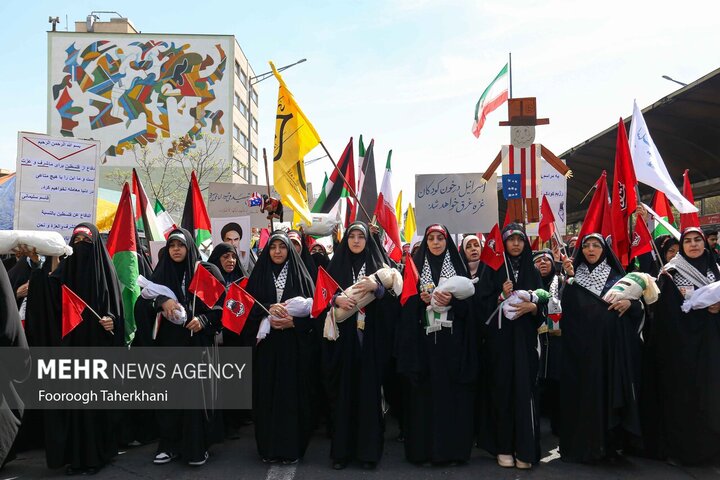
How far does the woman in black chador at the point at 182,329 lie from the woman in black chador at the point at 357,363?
0.86m

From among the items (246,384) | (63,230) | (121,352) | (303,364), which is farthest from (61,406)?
(63,230)

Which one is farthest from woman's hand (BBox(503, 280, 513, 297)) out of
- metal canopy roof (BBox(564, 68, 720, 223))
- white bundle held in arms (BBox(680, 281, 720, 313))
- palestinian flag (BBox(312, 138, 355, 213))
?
metal canopy roof (BBox(564, 68, 720, 223))

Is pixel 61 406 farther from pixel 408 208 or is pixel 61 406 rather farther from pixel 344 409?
pixel 408 208

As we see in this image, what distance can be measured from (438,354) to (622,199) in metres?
2.12

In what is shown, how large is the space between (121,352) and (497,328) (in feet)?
8.68

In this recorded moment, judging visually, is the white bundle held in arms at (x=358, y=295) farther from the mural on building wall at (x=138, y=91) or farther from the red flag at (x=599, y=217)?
the mural on building wall at (x=138, y=91)

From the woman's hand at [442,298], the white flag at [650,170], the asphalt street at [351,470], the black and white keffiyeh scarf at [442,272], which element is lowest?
the asphalt street at [351,470]

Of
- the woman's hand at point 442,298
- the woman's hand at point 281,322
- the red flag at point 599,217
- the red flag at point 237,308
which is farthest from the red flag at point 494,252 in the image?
the red flag at point 237,308

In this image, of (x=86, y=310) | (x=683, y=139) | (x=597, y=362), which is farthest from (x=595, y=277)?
(x=683, y=139)

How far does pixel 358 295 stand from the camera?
421 centimetres

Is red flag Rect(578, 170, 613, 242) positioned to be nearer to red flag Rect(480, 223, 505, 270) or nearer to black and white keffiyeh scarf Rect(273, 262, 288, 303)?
red flag Rect(480, 223, 505, 270)

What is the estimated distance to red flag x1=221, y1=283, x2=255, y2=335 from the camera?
425 centimetres

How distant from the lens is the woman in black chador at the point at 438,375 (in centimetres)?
414

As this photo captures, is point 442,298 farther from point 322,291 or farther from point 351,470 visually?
point 351,470
